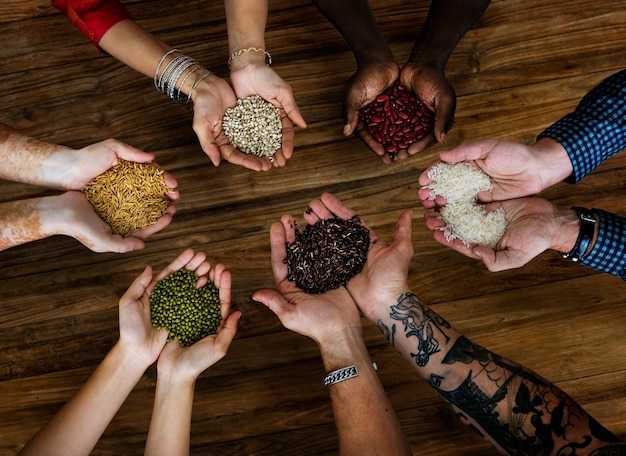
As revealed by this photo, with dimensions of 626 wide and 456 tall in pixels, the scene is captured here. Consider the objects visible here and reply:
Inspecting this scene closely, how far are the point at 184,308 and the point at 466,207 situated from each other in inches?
46.2

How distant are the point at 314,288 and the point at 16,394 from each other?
1524 mm

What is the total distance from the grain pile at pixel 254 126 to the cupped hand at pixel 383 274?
1.41ft

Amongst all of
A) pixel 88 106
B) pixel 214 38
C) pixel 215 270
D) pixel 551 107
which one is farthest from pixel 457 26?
pixel 88 106

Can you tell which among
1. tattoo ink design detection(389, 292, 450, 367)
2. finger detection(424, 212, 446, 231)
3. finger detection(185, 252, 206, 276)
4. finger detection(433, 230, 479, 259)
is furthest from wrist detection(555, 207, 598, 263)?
finger detection(185, 252, 206, 276)

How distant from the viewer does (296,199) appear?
2383 millimetres

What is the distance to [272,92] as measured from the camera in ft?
6.94

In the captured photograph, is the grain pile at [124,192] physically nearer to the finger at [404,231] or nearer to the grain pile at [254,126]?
the grain pile at [254,126]

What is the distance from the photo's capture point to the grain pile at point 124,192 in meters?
1.99

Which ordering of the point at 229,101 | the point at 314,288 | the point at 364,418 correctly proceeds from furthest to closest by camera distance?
the point at 229,101
the point at 314,288
the point at 364,418

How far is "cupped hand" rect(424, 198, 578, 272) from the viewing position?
6.16 ft

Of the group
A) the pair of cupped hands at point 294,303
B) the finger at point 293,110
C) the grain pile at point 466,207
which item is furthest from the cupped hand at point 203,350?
the grain pile at point 466,207

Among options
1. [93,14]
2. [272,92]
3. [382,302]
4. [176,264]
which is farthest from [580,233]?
[93,14]

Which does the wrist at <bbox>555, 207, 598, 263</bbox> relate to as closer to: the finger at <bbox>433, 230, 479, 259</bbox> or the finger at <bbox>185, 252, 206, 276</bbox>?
the finger at <bbox>433, 230, 479, 259</bbox>

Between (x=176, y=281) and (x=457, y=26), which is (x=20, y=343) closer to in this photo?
(x=176, y=281)
